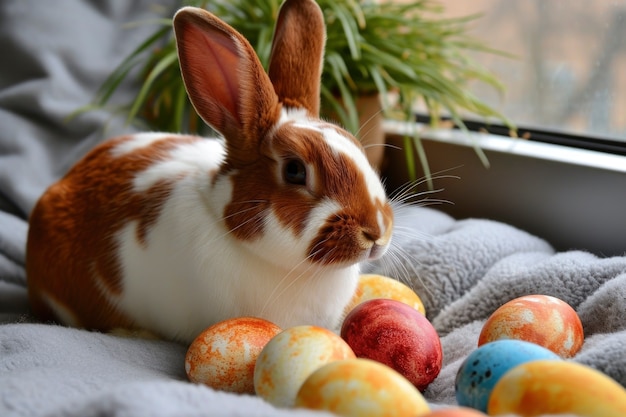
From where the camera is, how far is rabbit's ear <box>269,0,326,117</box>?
1118 millimetres

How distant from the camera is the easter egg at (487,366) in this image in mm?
779

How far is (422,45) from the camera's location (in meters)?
1.81

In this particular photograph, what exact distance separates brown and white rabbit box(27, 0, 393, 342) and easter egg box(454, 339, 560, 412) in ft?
0.75

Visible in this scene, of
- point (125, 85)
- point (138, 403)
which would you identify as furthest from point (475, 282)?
point (125, 85)

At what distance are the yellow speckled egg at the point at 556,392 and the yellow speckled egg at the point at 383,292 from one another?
1.38ft

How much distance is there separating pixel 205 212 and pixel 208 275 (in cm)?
10

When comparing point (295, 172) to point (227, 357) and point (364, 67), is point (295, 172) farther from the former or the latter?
point (364, 67)

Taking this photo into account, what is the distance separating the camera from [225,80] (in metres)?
1.03

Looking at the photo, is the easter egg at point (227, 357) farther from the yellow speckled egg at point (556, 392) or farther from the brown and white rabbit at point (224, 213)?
the yellow speckled egg at point (556, 392)

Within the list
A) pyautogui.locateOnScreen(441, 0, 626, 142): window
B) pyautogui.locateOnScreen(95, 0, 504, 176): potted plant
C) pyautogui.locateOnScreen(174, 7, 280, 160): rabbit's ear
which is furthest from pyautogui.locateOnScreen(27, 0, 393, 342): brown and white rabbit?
pyautogui.locateOnScreen(441, 0, 626, 142): window

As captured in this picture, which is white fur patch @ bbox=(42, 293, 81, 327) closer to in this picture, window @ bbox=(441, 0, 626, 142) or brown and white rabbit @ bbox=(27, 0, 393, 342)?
brown and white rabbit @ bbox=(27, 0, 393, 342)

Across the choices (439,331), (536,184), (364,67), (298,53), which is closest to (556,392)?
(439,331)

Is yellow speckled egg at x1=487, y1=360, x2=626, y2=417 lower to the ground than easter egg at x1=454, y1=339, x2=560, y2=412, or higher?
higher

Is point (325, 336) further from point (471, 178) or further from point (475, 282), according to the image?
point (471, 178)
